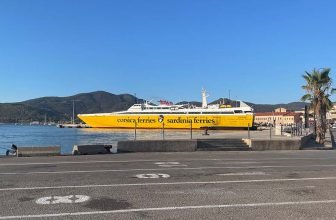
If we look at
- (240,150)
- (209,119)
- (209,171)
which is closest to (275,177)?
(209,171)

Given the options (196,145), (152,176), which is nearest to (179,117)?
(196,145)

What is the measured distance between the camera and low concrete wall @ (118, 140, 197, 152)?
893 inches

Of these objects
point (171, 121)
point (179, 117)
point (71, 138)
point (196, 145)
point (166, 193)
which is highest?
point (179, 117)

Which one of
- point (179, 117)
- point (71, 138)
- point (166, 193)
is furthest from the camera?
point (179, 117)

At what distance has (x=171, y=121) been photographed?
4697 inches

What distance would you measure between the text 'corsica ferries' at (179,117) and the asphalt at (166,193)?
309ft

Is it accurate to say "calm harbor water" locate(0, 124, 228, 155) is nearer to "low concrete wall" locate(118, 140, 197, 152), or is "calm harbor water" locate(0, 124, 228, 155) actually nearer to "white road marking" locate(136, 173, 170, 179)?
"low concrete wall" locate(118, 140, 197, 152)

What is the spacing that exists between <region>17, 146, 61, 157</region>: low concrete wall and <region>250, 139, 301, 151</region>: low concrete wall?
1064 cm

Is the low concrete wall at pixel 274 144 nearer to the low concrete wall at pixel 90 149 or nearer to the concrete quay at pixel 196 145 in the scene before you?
the concrete quay at pixel 196 145

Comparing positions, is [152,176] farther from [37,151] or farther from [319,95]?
[319,95]

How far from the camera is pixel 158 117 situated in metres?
121

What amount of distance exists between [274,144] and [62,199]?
1904cm

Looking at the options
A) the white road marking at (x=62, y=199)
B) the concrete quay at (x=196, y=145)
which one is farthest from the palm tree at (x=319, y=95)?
the white road marking at (x=62, y=199)

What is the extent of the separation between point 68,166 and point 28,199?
6319mm
